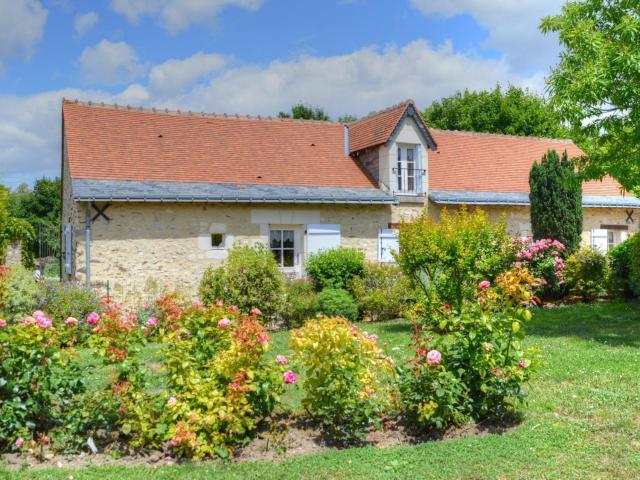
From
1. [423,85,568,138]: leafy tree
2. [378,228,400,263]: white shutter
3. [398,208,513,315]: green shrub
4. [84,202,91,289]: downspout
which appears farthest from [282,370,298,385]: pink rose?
[423,85,568,138]: leafy tree

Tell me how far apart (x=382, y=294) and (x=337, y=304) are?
110cm

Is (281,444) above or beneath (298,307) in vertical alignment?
beneath

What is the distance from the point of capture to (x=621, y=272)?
15.1 meters

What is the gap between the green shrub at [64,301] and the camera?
34.8 feet

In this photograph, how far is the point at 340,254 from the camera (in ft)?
46.1

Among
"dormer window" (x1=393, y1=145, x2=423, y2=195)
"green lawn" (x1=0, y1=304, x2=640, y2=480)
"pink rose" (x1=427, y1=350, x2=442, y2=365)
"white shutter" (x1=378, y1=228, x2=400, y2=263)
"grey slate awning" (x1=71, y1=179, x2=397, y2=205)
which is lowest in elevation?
"green lawn" (x1=0, y1=304, x2=640, y2=480)

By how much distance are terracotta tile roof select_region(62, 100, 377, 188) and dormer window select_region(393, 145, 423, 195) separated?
0.79m

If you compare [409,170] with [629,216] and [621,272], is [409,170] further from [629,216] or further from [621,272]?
[629,216]

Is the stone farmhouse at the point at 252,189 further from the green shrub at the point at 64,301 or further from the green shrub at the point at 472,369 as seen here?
the green shrub at the point at 472,369

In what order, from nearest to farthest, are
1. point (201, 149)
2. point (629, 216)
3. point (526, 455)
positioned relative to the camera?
point (526, 455), point (201, 149), point (629, 216)

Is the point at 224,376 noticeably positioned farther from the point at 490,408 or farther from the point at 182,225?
the point at 182,225

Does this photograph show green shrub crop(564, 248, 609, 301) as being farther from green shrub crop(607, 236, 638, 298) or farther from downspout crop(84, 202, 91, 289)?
downspout crop(84, 202, 91, 289)

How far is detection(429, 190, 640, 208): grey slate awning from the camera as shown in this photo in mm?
17031

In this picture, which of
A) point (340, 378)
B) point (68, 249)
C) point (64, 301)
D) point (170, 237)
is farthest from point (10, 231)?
point (340, 378)
